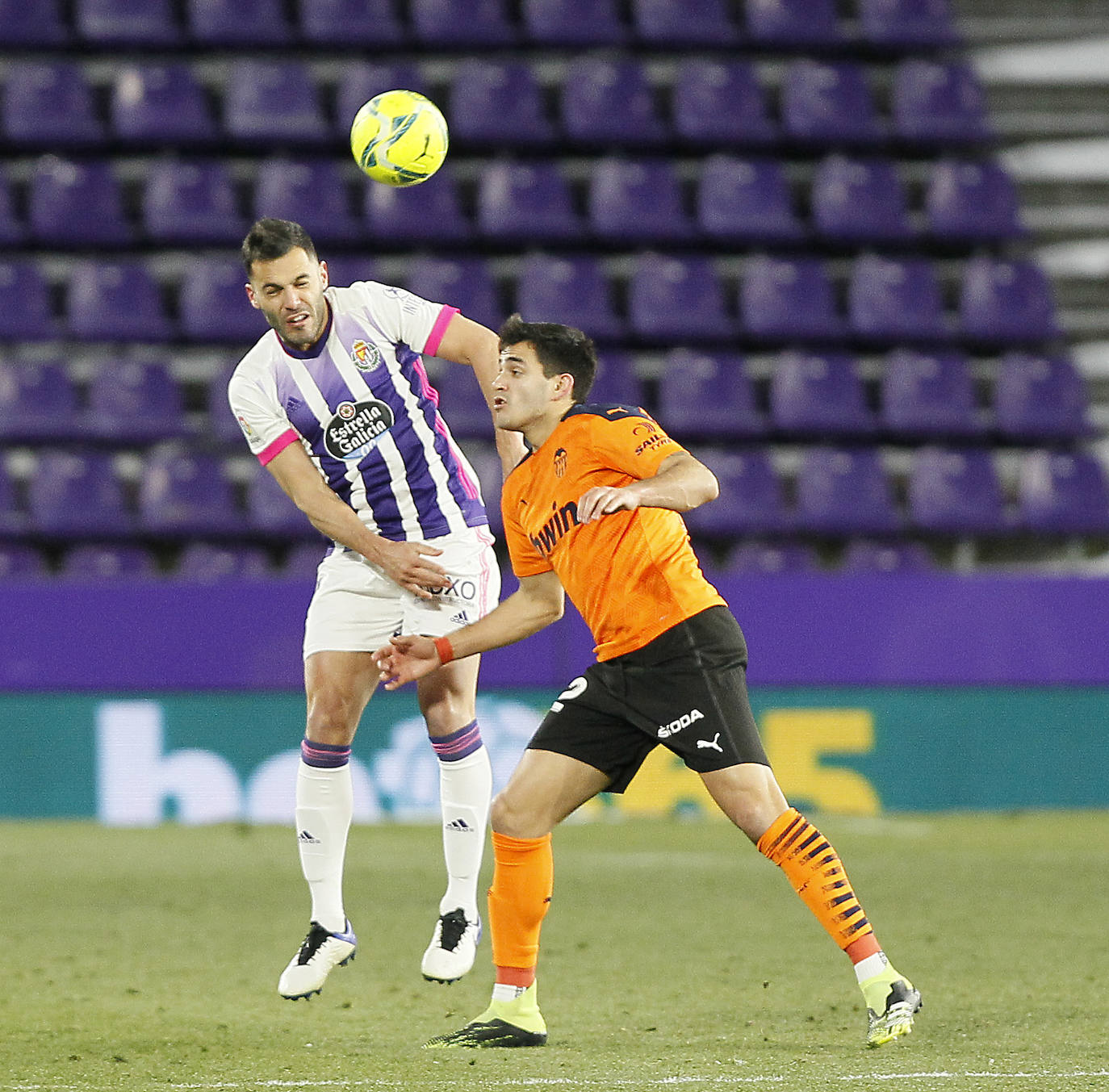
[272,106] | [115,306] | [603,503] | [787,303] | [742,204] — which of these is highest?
[272,106]

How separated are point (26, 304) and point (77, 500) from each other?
1.69m

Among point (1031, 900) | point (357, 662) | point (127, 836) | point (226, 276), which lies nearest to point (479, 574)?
point (357, 662)

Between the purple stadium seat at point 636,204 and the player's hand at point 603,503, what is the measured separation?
29.2 feet

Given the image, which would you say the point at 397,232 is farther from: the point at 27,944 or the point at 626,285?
the point at 27,944

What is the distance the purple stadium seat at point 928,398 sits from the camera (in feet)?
41.4

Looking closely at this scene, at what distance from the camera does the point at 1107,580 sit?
10.6 meters

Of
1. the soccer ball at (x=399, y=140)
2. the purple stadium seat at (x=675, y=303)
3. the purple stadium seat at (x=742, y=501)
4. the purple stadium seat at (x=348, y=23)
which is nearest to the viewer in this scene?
the soccer ball at (x=399, y=140)

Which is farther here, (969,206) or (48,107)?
(969,206)

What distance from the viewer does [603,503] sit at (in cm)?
445

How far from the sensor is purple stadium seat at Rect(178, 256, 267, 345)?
12680mm

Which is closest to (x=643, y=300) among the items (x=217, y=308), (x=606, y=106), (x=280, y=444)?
(x=606, y=106)

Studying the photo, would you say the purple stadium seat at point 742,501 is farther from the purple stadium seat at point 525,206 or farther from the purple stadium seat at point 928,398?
the purple stadium seat at point 525,206

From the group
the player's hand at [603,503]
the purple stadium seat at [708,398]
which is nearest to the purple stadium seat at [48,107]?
the purple stadium seat at [708,398]

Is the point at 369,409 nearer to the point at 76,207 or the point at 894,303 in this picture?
the point at 894,303
